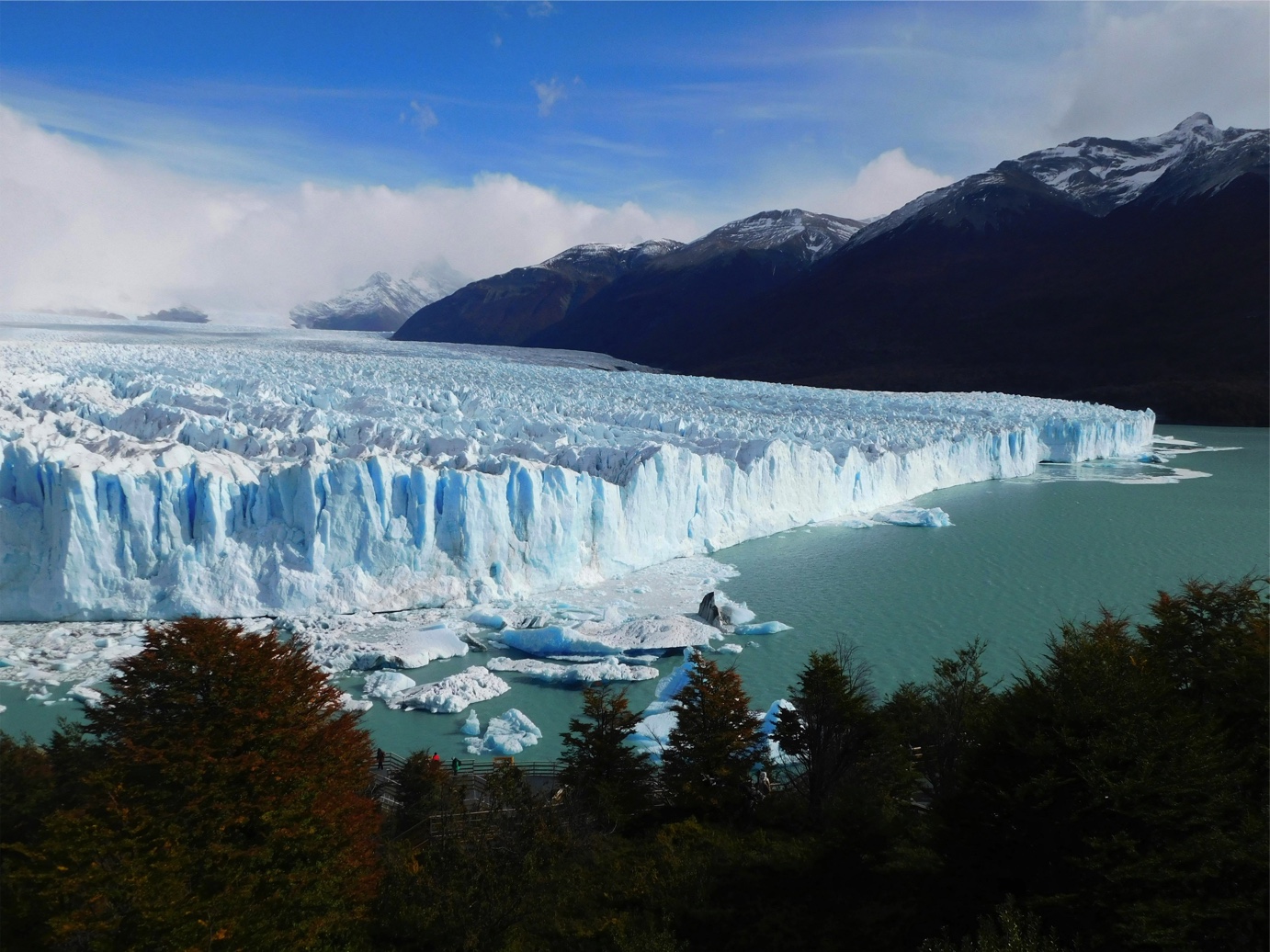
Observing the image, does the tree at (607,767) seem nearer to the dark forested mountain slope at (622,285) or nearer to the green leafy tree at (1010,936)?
the green leafy tree at (1010,936)

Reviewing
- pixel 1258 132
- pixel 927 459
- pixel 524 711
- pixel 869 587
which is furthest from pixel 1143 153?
pixel 524 711

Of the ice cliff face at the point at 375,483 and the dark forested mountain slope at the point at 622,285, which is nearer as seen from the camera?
the ice cliff face at the point at 375,483

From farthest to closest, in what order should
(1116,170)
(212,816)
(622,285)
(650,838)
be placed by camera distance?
(622,285) → (1116,170) → (650,838) → (212,816)

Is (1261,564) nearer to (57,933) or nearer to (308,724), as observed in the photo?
(308,724)

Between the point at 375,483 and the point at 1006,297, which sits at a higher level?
the point at 1006,297

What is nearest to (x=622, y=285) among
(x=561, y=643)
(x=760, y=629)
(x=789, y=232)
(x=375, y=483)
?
(x=789, y=232)

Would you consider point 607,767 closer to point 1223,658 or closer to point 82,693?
point 1223,658

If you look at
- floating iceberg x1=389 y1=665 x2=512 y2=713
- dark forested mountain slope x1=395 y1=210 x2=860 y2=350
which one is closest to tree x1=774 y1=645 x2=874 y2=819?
floating iceberg x1=389 y1=665 x2=512 y2=713

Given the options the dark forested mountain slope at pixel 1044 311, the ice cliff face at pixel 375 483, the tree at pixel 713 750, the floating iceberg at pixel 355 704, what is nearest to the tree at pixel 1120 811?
the tree at pixel 713 750
